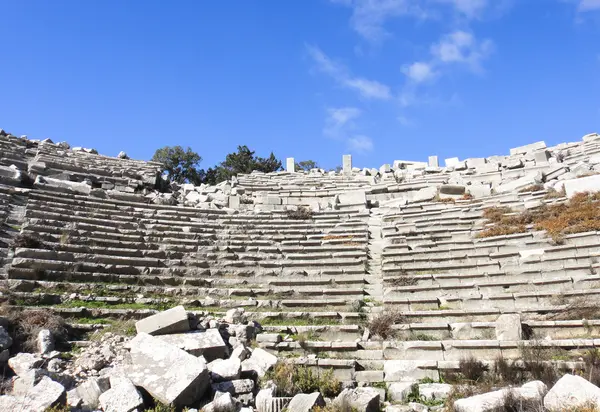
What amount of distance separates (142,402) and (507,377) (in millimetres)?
5151

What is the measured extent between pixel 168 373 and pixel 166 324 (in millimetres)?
1864

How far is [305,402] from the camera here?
6.13 meters

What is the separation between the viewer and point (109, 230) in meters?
13.9

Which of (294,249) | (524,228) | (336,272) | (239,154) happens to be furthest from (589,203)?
(239,154)

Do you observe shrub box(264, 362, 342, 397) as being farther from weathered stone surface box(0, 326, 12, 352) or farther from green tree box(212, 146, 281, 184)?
green tree box(212, 146, 281, 184)

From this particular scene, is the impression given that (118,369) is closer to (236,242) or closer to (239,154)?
(236,242)

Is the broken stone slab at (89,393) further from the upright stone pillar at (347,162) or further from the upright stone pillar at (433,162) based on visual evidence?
the upright stone pillar at (433,162)

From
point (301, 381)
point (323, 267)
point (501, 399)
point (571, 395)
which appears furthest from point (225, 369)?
point (323, 267)

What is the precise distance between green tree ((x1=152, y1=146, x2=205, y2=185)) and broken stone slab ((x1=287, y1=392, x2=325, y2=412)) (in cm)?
3673

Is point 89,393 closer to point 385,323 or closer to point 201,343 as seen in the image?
point 201,343

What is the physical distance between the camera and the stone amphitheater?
8586 mm

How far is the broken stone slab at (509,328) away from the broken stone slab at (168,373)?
530cm

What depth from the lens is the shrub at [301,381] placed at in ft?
22.4

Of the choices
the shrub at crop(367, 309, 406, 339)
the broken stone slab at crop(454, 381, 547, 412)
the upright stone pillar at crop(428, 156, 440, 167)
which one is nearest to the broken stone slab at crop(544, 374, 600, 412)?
the broken stone slab at crop(454, 381, 547, 412)
